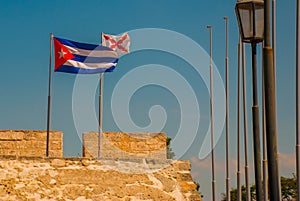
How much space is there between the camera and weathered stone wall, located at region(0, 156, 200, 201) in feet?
36.8

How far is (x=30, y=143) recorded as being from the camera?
1524cm

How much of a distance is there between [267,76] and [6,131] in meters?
9.84

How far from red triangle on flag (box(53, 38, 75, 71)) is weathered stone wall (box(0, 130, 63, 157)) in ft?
5.73

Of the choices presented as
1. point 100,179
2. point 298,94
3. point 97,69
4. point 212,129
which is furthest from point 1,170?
point 212,129

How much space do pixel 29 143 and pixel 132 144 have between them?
2597 millimetres

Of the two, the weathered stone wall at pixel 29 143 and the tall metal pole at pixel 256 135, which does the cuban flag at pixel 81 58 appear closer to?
the weathered stone wall at pixel 29 143

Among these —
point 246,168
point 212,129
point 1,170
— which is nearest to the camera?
point 1,170

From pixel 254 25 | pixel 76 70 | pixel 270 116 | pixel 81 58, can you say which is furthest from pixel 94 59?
pixel 270 116

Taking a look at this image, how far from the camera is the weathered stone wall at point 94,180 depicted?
Result: 1122cm

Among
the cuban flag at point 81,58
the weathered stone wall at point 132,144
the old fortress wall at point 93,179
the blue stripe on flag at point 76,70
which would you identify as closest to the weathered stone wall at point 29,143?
the weathered stone wall at point 132,144

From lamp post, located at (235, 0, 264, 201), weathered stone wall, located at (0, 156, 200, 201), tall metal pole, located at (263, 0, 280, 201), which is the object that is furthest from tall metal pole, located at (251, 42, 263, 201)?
weathered stone wall, located at (0, 156, 200, 201)

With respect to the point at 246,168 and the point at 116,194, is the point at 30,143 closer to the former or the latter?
the point at 116,194

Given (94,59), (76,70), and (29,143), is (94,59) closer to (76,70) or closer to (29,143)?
(76,70)

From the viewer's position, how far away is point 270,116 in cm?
650
